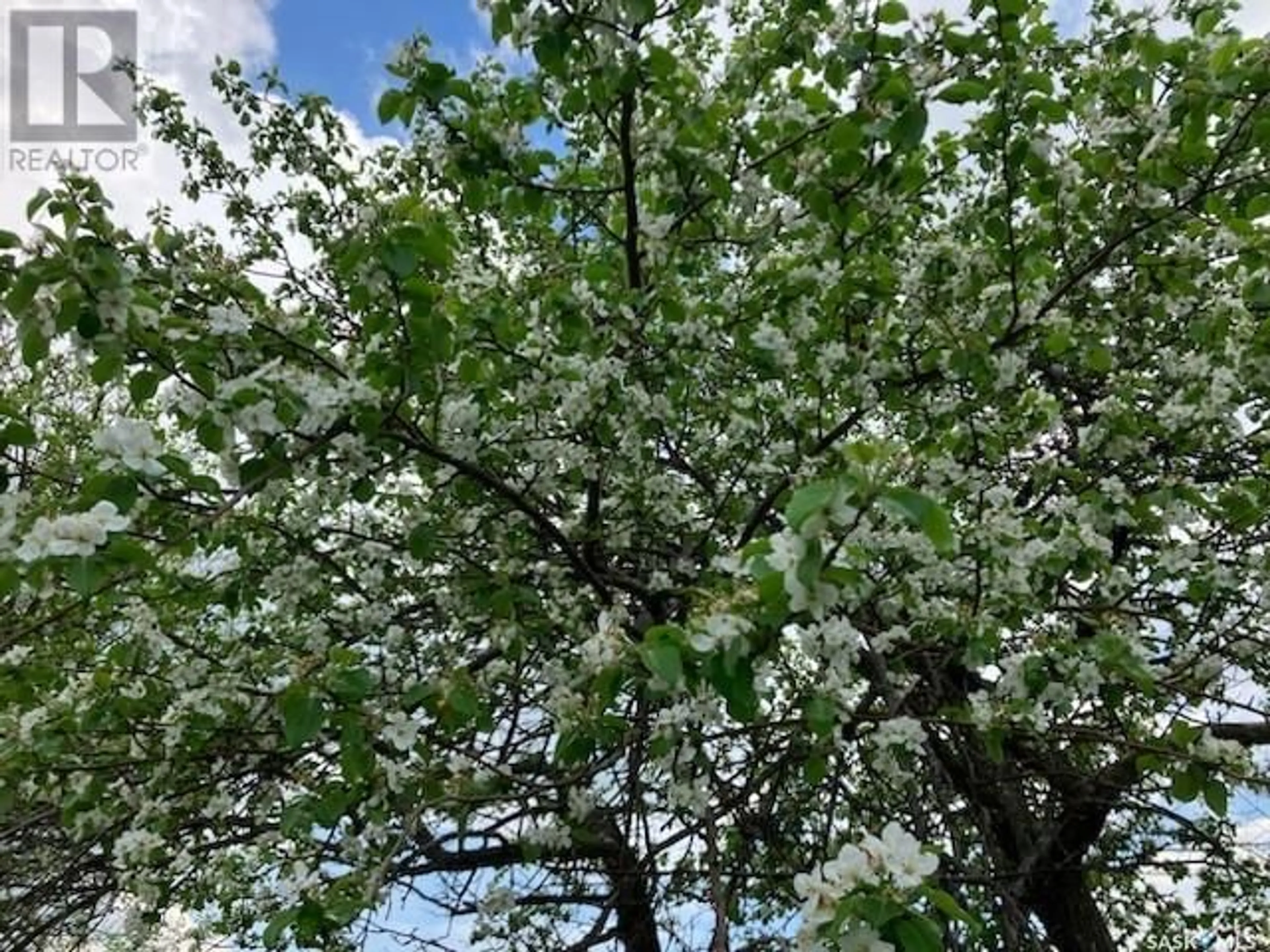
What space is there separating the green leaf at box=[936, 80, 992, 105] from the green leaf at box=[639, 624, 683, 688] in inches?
59.5

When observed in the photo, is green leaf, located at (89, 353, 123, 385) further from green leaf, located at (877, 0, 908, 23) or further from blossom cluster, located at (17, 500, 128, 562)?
green leaf, located at (877, 0, 908, 23)

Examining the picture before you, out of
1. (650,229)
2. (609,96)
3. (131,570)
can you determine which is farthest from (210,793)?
(609,96)

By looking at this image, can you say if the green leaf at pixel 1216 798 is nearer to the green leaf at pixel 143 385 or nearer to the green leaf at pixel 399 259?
the green leaf at pixel 399 259

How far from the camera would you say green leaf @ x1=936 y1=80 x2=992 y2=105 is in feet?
7.77

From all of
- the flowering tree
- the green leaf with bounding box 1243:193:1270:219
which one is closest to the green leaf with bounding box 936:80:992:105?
the flowering tree

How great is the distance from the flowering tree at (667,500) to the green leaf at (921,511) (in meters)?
0.12

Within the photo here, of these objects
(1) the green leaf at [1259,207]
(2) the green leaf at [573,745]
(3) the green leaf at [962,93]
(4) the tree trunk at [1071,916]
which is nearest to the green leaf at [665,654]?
(2) the green leaf at [573,745]

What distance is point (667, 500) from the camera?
3371 millimetres

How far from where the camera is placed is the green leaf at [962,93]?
2367 mm

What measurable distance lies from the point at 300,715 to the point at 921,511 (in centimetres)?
120

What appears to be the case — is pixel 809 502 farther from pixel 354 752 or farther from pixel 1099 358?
pixel 1099 358

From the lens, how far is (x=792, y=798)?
12.5 feet

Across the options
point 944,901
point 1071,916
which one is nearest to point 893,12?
point 944,901

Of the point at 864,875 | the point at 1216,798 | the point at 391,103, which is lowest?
the point at 864,875
